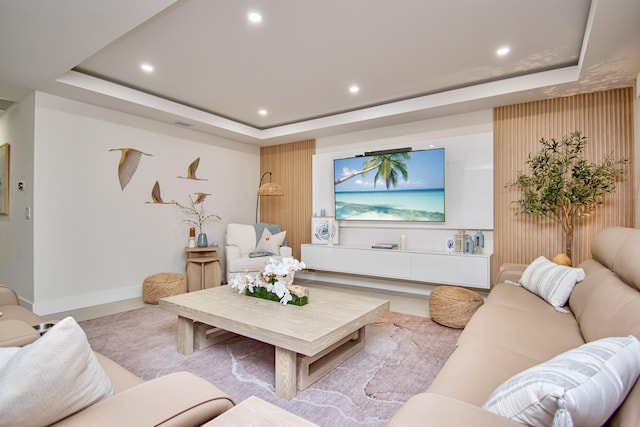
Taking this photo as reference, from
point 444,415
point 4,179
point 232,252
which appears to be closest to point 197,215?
point 232,252

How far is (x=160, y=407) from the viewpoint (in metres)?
0.85

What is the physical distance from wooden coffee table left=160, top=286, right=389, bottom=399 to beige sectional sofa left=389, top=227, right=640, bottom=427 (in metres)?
0.73

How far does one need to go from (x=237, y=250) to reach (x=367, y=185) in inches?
83.9

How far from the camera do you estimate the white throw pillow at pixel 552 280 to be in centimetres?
228

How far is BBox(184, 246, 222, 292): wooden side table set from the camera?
4488 millimetres

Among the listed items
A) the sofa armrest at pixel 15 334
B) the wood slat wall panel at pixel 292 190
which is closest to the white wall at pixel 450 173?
the wood slat wall panel at pixel 292 190

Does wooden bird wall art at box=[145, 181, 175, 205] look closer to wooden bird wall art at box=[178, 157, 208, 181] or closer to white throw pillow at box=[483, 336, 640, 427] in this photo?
wooden bird wall art at box=[178, 157, 208, 181]

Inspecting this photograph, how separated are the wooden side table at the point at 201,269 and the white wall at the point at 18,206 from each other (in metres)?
1.65

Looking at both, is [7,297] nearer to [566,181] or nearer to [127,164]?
[127,164]

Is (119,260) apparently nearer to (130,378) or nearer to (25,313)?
(25,313)

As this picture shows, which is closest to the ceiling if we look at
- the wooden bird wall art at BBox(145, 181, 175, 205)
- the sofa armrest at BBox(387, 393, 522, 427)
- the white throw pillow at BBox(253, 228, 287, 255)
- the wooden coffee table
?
the wooden bird wall art at BBox(145, 181, 175, 205)

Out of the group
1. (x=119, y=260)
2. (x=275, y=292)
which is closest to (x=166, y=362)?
(x=275, y=292)

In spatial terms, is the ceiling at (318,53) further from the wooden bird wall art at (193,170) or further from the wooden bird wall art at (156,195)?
the wooden bird wall art at (156,195)

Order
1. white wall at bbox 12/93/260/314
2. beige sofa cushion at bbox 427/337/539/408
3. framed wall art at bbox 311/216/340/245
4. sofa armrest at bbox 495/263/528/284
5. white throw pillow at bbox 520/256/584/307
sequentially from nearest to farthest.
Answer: beige sofa cushion at bbox 427/337/539/408 → white throw pillow at bbox 520/256/584/307 → sofa armrest at bbox 495/263/528/284 → white wall at bbox 12/93/260/314 → framed wall art at bbox 311/216/340/245
